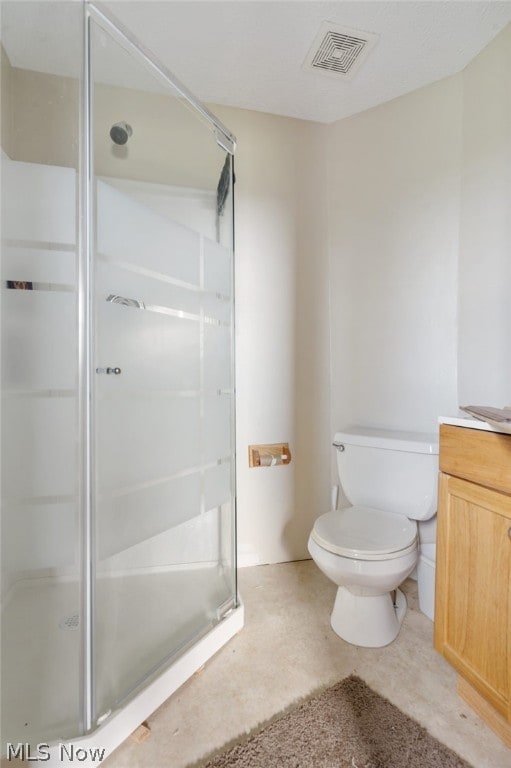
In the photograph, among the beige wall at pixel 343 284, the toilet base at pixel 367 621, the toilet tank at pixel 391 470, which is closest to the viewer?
the toilet base at pixel 367 621

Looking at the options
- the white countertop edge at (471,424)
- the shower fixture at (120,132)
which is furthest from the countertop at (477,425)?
the shower fixture at (120,132)

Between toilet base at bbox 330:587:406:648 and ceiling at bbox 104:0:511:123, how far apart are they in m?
2.14

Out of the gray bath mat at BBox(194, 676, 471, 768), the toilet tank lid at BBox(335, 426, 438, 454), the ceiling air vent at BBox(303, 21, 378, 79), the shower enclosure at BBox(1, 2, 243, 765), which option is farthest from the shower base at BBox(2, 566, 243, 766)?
the ceiling air vent at BBox(303, 21, 378, 79)

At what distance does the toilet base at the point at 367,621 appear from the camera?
1.29 metres

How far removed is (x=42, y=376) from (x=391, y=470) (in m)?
1.38

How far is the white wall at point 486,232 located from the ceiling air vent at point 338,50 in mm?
474

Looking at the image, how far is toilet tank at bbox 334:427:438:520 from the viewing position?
1.44 m

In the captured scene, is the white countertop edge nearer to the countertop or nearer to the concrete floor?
the countertop

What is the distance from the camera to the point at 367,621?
1305mm

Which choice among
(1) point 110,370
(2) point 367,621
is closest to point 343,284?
(1) point 110,370

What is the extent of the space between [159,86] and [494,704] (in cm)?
213

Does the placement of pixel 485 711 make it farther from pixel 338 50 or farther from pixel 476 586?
pixel 338 50

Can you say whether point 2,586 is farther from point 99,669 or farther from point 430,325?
point 430,325

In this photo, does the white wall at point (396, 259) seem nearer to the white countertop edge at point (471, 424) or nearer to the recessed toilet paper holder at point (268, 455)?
the recessed toilet paper holder at point (268, 455)
